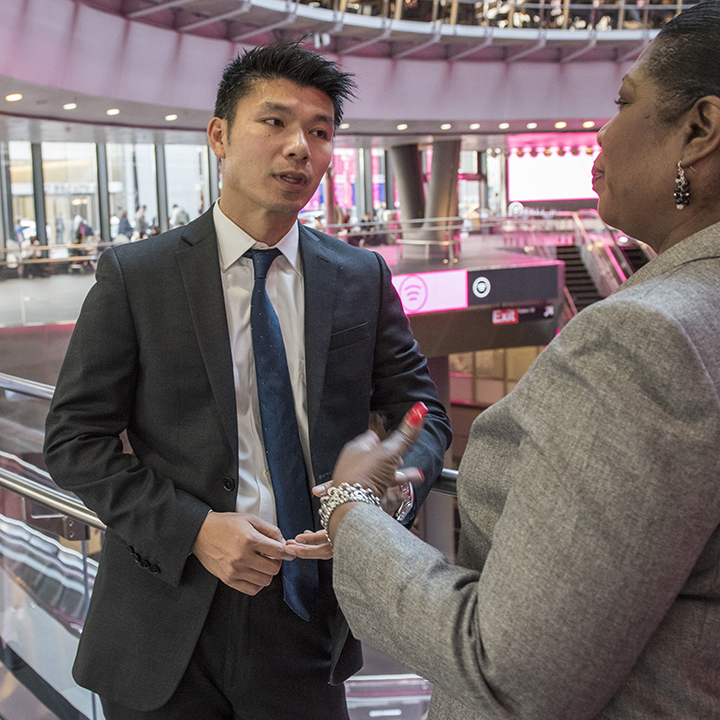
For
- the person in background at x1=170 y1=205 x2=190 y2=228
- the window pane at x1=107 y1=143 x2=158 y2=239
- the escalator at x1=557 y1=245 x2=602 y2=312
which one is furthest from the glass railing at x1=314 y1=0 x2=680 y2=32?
the window pane at x1=107 y1=143 x2=158 y2=239

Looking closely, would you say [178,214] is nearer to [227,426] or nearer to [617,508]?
[227,426]

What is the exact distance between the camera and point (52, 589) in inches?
113

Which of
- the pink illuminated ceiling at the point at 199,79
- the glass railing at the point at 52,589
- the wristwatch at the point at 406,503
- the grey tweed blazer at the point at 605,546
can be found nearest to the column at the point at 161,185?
the pink illuminated ceiling at the point at 199,79

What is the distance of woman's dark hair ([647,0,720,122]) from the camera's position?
2.77ft

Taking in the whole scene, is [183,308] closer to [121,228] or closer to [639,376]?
[639,376]

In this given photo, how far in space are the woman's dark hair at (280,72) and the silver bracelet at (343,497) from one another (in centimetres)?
87

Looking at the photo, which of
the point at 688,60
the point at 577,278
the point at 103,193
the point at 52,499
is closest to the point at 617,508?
the point at 688,60

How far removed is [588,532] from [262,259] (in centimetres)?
93

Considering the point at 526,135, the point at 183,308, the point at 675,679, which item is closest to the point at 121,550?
the point at 183,308

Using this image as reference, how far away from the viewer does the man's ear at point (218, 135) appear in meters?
1.56

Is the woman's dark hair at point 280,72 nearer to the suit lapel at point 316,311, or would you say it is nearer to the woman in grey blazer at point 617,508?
the suit lapel at point 316,311

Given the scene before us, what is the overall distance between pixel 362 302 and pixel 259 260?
229 mm

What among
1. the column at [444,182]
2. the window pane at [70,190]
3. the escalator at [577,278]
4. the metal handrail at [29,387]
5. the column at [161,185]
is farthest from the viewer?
the column at [161,185]

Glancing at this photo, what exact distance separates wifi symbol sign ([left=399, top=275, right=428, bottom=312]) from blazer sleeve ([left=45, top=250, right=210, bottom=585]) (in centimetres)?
1131
